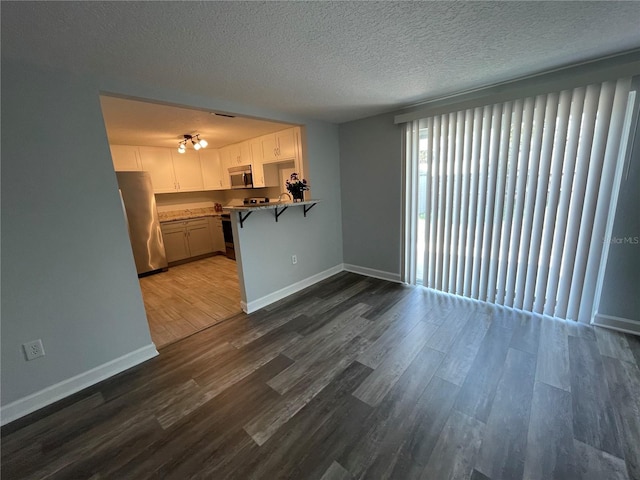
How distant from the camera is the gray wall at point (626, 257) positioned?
211 centimetres

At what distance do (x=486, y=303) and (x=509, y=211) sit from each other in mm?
1046

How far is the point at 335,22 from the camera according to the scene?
1.40m

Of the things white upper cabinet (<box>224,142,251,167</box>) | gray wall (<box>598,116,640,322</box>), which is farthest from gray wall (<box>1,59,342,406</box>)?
gray wall (<box>598,116,640,322</box>)

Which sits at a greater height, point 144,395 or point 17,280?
point 17,280

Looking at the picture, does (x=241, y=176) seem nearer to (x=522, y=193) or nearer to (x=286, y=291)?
(x=286, y=291)

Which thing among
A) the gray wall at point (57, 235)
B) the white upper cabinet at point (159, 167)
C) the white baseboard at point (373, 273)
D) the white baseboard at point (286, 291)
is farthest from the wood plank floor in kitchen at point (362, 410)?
the white upper cabinet at point (159, 167)

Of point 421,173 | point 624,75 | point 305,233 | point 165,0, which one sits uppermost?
point 165,0

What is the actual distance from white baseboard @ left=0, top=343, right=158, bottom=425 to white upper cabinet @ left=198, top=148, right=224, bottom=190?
3.96 meters

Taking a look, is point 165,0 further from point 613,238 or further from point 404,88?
point 613,238

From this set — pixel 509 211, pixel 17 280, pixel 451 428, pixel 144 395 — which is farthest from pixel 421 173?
pixel 17 280

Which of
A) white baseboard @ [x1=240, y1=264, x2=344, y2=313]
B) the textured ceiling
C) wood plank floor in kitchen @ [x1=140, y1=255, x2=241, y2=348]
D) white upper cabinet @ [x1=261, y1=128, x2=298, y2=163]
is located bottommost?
wood plank floor in kitchen @ [x1=140, y1=255, x2=241, y2=348]

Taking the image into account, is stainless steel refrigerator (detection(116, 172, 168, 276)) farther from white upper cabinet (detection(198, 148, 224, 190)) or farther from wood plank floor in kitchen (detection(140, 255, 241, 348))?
white upper cabinet (detection(198, 148, 224, 190))

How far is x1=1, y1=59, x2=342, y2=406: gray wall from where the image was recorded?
1665mm

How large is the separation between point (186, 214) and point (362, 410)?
5216mm
